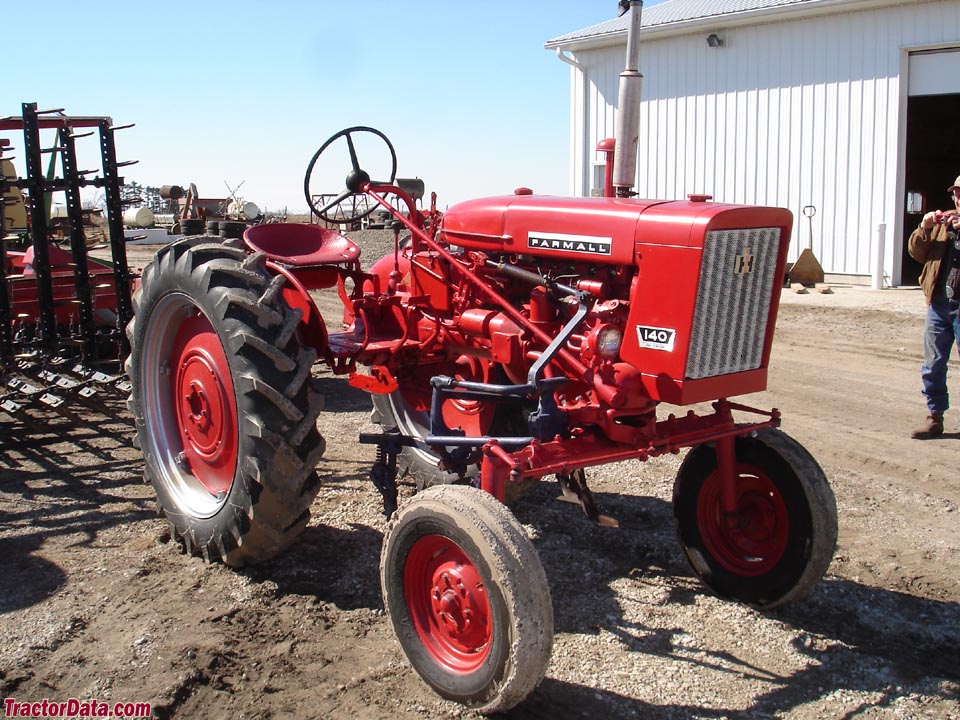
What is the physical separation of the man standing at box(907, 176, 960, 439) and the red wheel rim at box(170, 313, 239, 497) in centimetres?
453

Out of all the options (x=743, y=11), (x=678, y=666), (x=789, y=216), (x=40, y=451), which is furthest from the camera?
(x=743, y=11)

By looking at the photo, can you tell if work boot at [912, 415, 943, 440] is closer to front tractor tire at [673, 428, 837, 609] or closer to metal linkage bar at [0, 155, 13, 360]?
front tractor tire at [673, 428, 837, 609]

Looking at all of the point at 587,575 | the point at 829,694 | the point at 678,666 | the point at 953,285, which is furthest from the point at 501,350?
the point at 953,285

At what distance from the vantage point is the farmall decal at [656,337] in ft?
11.0

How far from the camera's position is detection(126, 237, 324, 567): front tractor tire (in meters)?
3.70

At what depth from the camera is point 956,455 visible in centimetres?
581

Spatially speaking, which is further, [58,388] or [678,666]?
[58,388]

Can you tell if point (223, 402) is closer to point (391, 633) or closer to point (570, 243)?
point (391, 633)

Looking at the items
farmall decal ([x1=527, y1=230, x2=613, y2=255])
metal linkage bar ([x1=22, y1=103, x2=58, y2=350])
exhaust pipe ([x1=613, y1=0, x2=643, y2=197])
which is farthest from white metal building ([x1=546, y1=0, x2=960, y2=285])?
metal linkage bar ([x1=22, y1=103, x2=58, y2=350])

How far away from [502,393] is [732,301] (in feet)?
3.02

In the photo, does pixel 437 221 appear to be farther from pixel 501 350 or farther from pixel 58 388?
pixel 58 388

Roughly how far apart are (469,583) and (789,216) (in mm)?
1814

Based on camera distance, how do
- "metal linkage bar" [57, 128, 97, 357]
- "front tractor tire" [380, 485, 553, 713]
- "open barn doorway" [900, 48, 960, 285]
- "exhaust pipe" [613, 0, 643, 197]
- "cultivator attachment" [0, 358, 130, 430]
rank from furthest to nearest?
"open barn doorway" [900, 48, 960, 285] < "metal linkage bar" [57, 128, 97, 357] < "cultivator attachment" [0, 358, 130, 430] < "exhaust pipe" [613, 0, 643, 197] < "front tractor tire" [380, 485, 553, 713]

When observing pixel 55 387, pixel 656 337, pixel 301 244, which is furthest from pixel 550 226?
pixel 55 387
